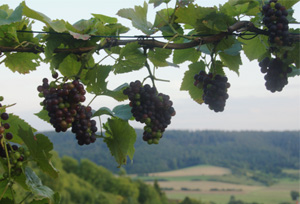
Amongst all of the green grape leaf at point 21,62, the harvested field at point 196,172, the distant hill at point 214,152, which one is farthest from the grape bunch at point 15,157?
the harvested field at point 196,172

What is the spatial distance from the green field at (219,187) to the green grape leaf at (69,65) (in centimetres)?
8752

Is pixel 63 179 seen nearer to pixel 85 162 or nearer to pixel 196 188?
pixel 85 162

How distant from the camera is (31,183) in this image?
1.54 meters

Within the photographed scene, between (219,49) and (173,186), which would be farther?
(173,186)

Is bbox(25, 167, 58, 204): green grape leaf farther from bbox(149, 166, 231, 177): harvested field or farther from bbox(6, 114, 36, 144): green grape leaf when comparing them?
bbox(149, 166, 231, 177): harvested field

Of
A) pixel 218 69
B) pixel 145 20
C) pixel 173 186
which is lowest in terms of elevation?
pixel 173 186

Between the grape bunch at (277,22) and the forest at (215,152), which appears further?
the forest at (215,152)

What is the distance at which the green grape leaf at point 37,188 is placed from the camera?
1483 millimetres

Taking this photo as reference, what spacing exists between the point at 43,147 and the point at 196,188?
91.6 m

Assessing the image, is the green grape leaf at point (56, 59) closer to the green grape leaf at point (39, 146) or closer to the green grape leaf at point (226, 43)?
the green grape leaf at point (39, 146)

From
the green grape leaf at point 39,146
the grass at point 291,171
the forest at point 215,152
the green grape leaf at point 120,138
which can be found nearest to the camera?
the green grape leaf at point 39,146

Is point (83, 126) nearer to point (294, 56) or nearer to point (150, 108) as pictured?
point (150, 108)

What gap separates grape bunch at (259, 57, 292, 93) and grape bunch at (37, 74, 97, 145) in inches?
36.5

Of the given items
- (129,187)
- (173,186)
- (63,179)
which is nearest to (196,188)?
(173,186)
